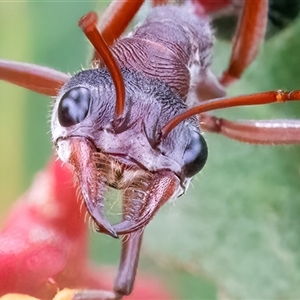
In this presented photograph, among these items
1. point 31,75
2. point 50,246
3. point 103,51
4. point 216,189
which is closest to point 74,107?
point 103,51

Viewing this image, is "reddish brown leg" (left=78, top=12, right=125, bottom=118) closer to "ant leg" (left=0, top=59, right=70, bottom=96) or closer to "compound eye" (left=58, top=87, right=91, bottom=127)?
"compound eye" (left=58, top=87, right=91, bottom=127)

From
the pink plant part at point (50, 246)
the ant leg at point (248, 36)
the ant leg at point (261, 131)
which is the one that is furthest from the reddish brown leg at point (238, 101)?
the ant leg at point (248, 36)

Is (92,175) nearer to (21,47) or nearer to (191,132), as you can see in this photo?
(191,132)

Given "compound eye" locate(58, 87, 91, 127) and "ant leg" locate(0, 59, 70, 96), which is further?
"ant leg" locate(0, 59, 70, 96)

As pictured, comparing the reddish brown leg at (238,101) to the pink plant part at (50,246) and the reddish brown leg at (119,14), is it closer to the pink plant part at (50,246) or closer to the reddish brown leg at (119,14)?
the pink plant part at (50,246)

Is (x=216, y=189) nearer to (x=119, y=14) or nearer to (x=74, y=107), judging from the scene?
(x=119, y=14)

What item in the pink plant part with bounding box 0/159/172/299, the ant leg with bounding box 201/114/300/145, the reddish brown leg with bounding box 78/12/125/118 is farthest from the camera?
the ant leg with bounding box 201/114/300/145

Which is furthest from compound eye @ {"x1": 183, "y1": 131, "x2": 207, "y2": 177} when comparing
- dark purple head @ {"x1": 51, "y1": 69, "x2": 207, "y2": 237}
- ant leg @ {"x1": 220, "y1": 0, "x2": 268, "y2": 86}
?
ant leg @ {"x1": 220, "y1": 0, "x2": 268, "y2": 86}
